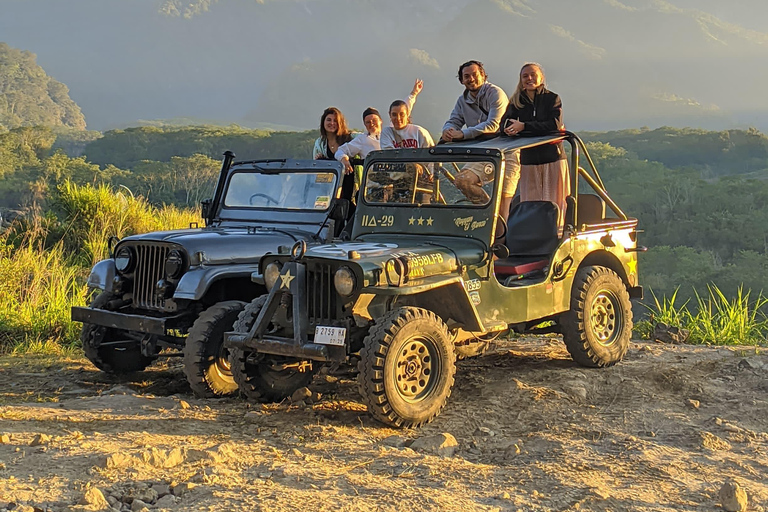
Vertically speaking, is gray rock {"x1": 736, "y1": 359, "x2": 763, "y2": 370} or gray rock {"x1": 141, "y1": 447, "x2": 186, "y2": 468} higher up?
gray rock {"x1": 141, "y1": 447, "x2": 186, "y2": 468}

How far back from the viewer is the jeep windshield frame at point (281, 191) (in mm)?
7461

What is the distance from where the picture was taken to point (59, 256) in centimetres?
1127

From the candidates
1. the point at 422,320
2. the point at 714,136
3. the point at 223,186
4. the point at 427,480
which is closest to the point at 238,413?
the point at 422,320

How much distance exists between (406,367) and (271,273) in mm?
1086

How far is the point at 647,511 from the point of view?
375 cm

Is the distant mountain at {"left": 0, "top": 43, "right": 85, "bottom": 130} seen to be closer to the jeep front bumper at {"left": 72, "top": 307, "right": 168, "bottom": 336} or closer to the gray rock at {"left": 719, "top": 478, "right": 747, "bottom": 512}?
the jeep front bumper at {"left": 72, "top": 307, "right": 168, "bottom": 336}

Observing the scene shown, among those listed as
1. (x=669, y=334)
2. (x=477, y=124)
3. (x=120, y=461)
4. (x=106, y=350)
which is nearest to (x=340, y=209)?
(x=477, y=124)

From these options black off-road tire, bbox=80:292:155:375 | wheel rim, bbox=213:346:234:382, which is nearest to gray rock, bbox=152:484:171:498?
wheel rim, bbox=213:346:234:382

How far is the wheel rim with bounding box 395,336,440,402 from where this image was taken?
4961 millimetres

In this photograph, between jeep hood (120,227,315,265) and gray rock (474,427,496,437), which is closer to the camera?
gray rock (474,427,496,437)

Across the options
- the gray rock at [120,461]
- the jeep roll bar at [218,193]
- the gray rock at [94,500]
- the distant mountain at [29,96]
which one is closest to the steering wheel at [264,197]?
the jeep roll bar at [218,193]

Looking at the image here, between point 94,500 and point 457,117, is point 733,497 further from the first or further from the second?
point 457,117

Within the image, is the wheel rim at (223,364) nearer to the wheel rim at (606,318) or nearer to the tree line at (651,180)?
the wheel rim at (606,318)

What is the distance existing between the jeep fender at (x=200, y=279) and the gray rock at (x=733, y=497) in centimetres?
369
